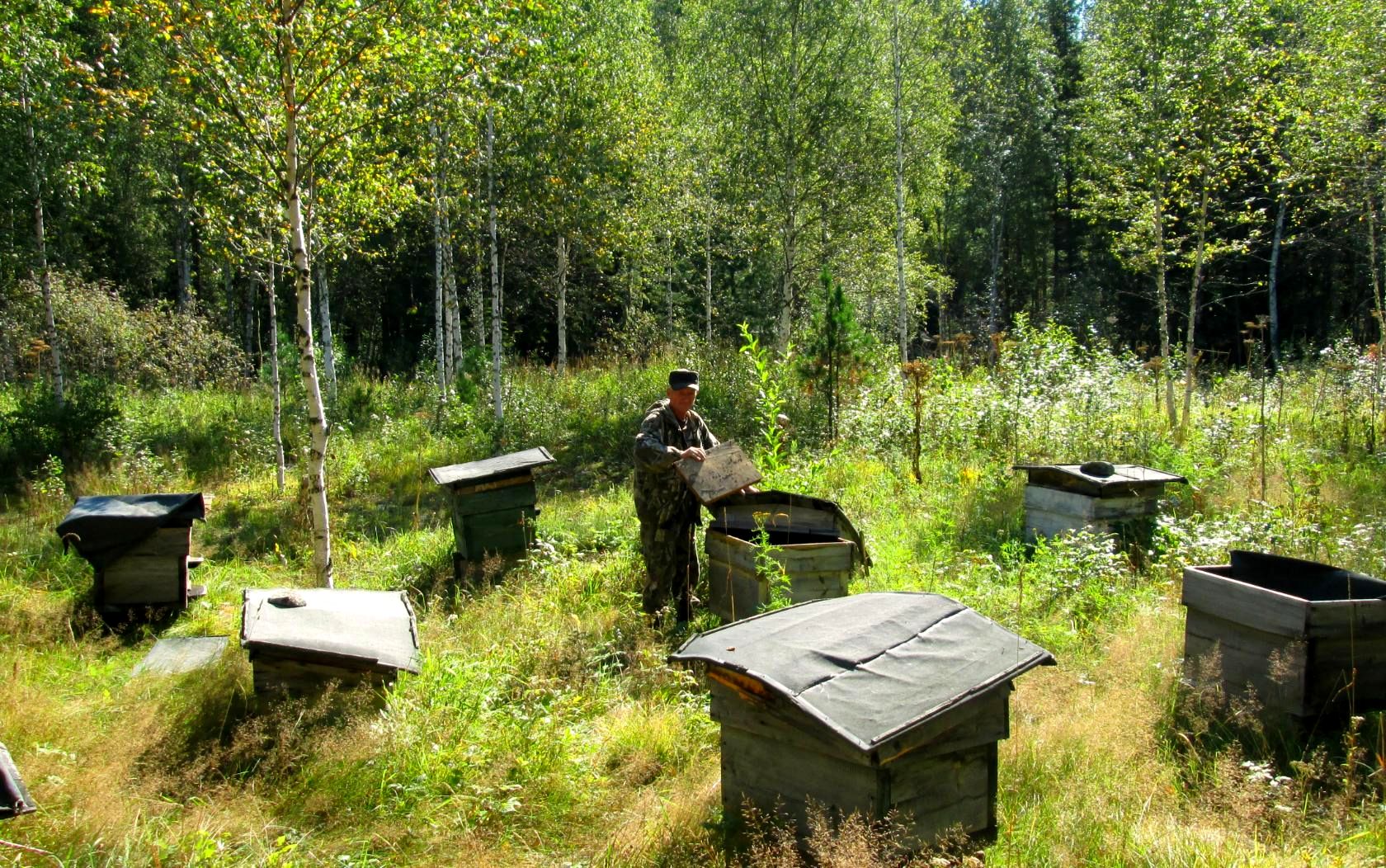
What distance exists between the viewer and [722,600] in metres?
6.87

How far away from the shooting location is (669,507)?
23.4 feet

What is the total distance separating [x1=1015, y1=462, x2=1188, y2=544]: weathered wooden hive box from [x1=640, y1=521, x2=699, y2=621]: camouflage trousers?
3.25 metres

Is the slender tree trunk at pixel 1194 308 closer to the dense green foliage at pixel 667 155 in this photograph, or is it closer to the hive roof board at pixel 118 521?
the dense green foliage at pixel 667 155

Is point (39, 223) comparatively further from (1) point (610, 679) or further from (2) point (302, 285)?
(1) point (610, 679)

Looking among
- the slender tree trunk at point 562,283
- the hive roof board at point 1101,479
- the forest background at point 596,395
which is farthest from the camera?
the slender tree trunk at point 562,283

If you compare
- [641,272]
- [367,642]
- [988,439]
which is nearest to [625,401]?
[988,439]

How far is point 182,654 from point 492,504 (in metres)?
Answer: 2.92

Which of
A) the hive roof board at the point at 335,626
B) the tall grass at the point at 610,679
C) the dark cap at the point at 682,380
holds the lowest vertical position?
the tall grass at the point at 610,679

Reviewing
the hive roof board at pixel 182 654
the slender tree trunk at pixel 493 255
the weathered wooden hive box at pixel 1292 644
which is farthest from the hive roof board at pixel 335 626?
the slender tree trunk at pixel 493 255

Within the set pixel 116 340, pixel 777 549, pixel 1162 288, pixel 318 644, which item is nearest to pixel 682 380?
pixel 777 549

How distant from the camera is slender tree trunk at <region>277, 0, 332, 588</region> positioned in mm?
7074

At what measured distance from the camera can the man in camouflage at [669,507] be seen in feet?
23.3

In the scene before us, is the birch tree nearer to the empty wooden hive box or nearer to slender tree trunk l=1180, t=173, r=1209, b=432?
the empty wooden hive box

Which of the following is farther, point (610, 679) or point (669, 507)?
point (669, 507)
